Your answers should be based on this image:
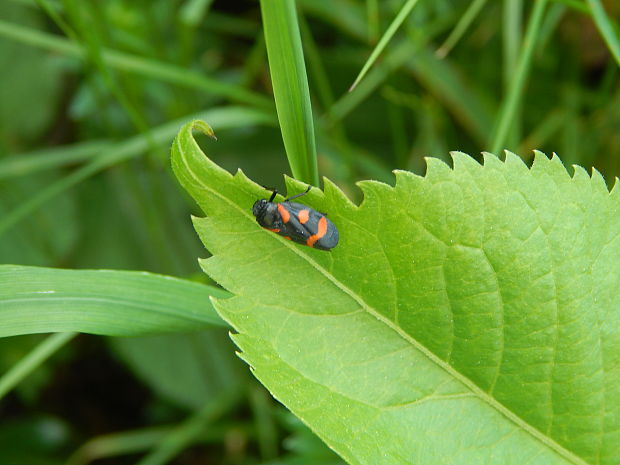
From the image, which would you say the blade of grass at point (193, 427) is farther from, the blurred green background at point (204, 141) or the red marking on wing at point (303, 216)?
the red marking on wing at point (303, 216)

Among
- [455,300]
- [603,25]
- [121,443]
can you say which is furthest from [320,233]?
[121,443]

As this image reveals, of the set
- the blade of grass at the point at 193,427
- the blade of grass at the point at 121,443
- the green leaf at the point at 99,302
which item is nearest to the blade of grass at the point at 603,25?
the green leaf at the point at 99,302

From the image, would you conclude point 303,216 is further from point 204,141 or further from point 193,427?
point 204,141

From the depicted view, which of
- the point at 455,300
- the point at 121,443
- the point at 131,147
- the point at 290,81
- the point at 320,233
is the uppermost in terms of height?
the point at 131,147

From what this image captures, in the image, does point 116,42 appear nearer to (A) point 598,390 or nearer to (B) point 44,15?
(B) point 44,15

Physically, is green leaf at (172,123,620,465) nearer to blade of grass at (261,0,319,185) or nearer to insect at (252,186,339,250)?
insect at (252,186,339,250)

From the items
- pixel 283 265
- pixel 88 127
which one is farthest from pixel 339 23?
pixel 283 265
